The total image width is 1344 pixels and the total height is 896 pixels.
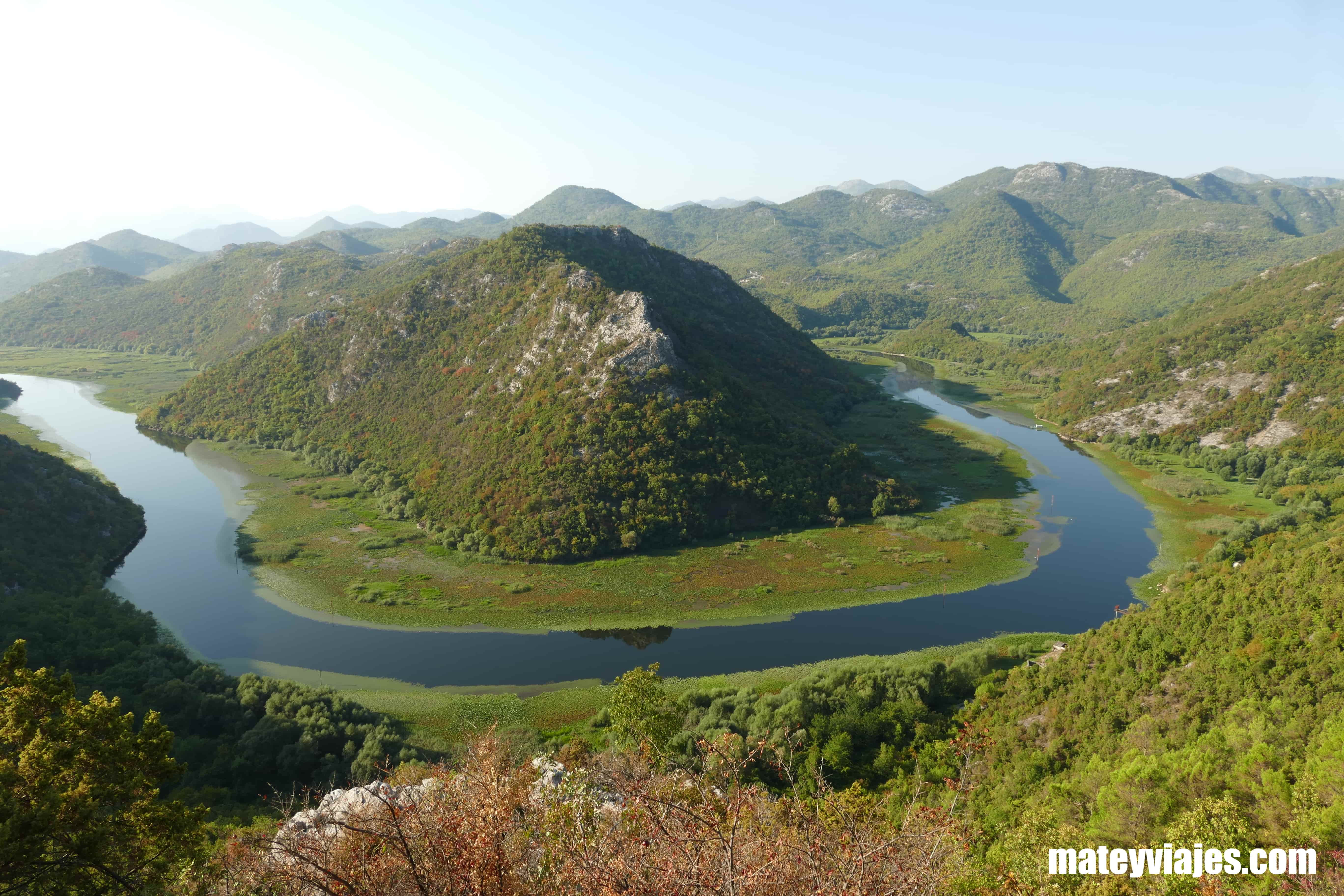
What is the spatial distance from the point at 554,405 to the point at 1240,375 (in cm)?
15485

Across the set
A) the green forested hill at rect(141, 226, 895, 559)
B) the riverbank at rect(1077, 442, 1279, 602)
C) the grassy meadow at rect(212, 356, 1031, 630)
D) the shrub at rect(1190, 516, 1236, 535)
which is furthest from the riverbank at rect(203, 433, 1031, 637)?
the shrub at rect(1190, 516, 1236, 535)

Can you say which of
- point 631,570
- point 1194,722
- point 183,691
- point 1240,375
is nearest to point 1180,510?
point 1240,375

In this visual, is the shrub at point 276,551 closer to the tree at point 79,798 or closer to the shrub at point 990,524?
the tree at point 79,798

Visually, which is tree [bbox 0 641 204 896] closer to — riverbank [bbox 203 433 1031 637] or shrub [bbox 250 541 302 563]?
riverbank [bbox 203 433 1031 637]

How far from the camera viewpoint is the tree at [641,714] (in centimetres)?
4247

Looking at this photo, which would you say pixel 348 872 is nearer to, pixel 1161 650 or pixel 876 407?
pixel 1161 650

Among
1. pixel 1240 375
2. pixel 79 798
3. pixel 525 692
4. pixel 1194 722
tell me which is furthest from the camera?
pixel 1240 375

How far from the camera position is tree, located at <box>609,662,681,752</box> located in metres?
42.5

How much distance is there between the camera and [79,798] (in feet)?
70.0

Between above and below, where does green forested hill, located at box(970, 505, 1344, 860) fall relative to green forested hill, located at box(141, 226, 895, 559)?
below

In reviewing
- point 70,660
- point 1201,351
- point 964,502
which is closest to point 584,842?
point 70,660

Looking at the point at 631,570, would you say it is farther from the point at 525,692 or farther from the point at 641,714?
the point at 641,714

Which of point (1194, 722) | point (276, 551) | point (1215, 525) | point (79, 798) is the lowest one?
point (276, 551)

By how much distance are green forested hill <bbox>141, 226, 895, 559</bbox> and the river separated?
70.3ft
